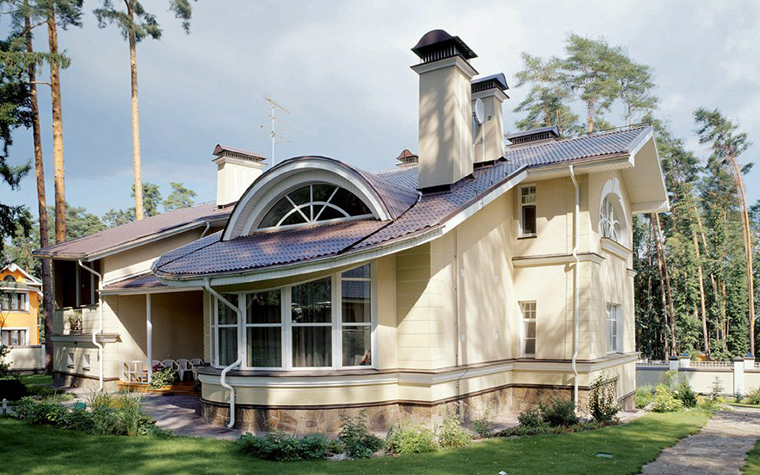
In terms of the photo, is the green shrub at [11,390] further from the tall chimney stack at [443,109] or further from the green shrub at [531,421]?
the green shrub at [531,421]

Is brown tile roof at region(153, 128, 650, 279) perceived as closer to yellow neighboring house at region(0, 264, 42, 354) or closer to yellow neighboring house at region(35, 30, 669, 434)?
yellow neighboring house at region(35, 30, 669, 434)

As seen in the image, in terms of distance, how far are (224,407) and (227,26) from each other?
11.2 metres

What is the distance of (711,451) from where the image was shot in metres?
9.30

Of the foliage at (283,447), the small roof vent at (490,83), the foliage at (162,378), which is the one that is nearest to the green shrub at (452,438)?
the foliage at (283,447)

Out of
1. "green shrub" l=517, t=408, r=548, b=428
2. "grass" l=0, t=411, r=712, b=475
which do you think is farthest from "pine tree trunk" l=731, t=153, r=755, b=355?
"green shrub" l=517, t=408, r=548, b=428

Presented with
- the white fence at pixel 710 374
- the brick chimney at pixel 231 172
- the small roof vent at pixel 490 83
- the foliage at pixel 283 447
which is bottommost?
the white fence at pixel 710 374

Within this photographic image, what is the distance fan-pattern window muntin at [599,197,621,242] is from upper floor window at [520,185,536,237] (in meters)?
1.66

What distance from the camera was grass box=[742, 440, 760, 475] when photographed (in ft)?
25.2

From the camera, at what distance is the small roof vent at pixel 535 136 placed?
691 inches

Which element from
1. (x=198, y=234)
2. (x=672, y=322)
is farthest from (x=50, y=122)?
(x=672, y=322)

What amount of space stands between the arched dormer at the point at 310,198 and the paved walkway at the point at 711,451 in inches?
231

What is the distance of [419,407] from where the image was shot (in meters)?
10.5

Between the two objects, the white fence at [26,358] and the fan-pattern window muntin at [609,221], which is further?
the white fence at [26,358]

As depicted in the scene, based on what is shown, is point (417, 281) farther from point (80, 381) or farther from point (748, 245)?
point (748, 245)
